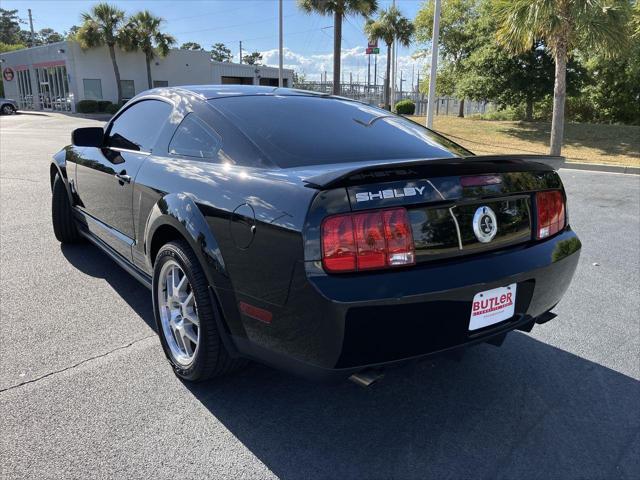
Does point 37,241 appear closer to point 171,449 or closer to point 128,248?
point 128,248

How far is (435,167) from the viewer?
2203mm

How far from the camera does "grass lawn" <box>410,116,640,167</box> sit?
625 inches

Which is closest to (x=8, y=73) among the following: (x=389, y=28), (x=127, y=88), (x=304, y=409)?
(x=127, y=88)

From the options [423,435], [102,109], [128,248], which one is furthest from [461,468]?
[102,109]

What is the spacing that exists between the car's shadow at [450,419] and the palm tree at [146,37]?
124 ft

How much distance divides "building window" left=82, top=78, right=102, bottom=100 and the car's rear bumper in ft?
128

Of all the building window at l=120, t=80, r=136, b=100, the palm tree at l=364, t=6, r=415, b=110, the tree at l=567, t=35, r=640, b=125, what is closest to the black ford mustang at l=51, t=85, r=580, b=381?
the tree at l=567, t=35, r=640, b=125

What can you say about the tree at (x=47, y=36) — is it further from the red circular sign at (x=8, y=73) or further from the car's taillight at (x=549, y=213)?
the car's taillight at (x=549, y=213)

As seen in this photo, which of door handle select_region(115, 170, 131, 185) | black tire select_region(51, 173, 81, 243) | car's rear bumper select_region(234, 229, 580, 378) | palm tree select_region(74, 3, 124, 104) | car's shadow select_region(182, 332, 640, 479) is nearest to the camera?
car's rear bumper select_region(234, 229, 580, 378)

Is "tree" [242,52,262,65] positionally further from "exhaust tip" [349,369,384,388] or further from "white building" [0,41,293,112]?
"exhaust tip" [349,369,384,388]

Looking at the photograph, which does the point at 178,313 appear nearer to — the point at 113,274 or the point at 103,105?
the point at 113,274

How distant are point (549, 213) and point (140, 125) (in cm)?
272

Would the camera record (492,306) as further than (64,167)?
No

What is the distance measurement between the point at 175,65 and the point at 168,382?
41748 mm
